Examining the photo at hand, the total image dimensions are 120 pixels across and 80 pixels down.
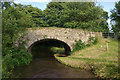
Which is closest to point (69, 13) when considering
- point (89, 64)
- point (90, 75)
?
point (89, 64)

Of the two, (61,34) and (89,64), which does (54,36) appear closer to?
(61,34)

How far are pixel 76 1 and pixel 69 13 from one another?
6.34ft

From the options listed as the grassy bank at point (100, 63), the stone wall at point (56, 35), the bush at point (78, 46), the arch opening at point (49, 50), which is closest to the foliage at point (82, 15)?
the stone wall at point (56, 35)

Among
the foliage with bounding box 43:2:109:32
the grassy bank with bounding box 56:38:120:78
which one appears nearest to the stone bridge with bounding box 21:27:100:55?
the grassy bank with bounding box 56:38:120:78

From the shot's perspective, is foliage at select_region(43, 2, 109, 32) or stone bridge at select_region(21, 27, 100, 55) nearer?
stone bridge at select_region(21, 27, 100, 55)

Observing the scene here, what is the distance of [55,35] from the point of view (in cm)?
1102

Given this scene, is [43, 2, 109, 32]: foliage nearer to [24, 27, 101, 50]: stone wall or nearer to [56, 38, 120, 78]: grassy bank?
[24, 27, 101, 50]: stone wall

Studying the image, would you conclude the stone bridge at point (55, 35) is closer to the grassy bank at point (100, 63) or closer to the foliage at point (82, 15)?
the grassy bank at point (100, 63)

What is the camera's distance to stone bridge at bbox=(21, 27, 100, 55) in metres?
10.8

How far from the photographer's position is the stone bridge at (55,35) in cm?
1077

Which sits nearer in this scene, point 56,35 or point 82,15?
point 56,35

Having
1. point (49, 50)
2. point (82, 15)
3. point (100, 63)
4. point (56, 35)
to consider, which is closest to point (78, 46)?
point (56, 35)

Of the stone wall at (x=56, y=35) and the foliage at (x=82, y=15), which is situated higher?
the foliage at (x=82, y=15)

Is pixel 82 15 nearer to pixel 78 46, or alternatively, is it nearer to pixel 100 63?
pixel 78 46
